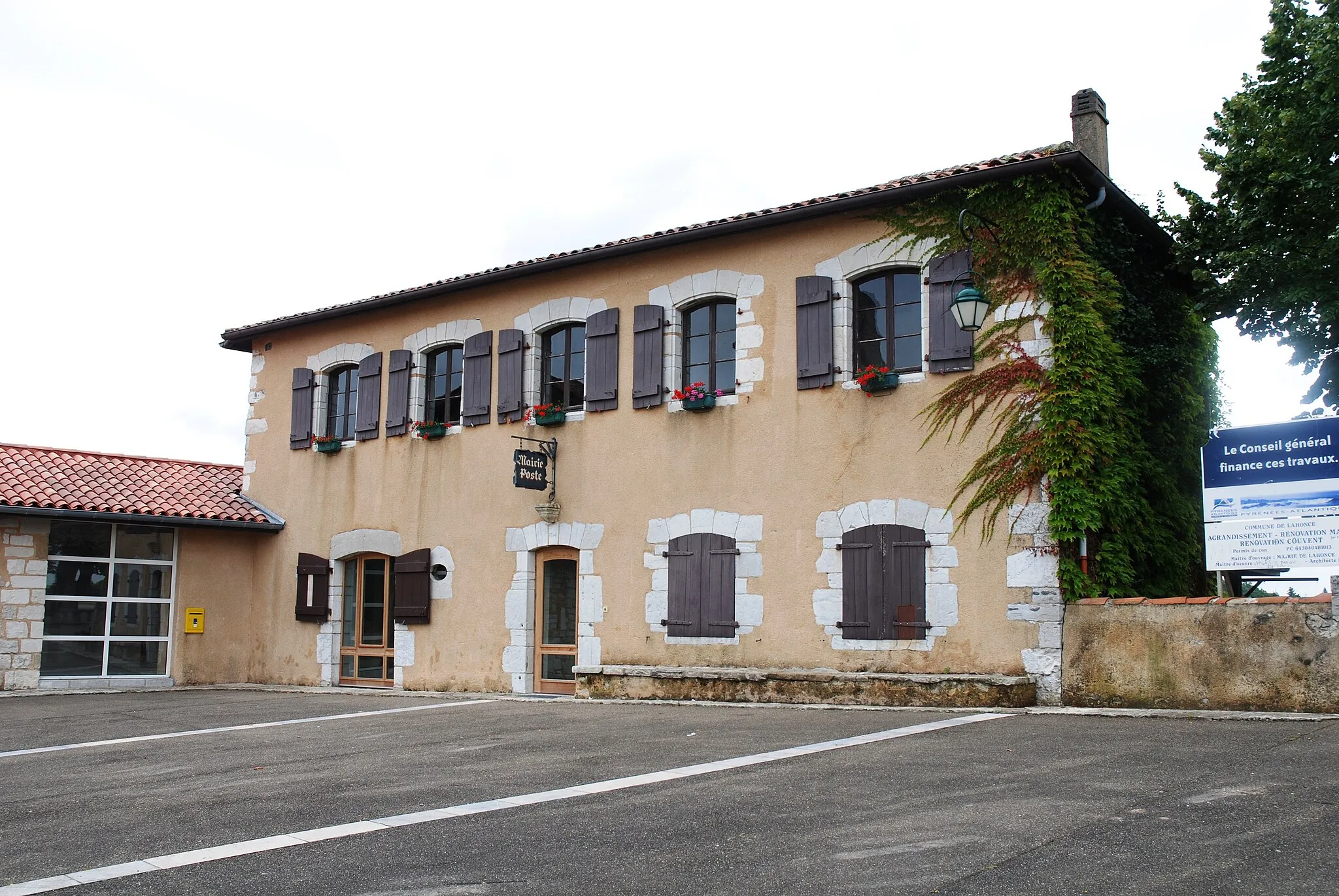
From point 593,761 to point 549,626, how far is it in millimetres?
6259

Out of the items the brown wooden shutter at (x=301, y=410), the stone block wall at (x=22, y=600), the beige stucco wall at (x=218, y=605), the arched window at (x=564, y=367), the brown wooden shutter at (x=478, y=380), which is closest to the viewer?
the arched window at (x=564, y=367)

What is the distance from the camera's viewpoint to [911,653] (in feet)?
35.5

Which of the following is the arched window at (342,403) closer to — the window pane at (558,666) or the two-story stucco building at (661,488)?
the two-story stucco building at (661,488)

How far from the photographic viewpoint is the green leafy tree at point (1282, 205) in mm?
12617

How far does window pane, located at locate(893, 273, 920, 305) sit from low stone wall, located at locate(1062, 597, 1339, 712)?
3.29m

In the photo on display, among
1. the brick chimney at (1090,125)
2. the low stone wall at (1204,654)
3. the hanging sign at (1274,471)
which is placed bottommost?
the low stone wall at (1204,654)

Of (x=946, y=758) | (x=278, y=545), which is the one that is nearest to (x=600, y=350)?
(x=278, y=545)

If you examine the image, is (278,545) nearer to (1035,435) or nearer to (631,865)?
(1035,435)

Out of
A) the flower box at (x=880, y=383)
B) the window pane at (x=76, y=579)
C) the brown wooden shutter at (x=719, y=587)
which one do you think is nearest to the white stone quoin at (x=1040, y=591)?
the flower box at (x=880, y=383)

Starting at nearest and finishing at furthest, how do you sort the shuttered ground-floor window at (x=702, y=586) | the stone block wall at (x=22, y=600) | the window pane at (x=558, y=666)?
the shuttered ground-floor window at (x=702, y=586)
the window pane at (x=558, y=666)
the stone block wall at (x=22, y=600)

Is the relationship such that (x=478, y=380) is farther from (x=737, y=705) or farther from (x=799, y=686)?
(x=799, y=686)

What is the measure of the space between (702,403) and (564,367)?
2272 mm

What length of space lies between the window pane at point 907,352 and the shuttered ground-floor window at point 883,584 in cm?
154

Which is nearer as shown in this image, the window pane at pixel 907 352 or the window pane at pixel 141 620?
the window pane at pixel 907 352
